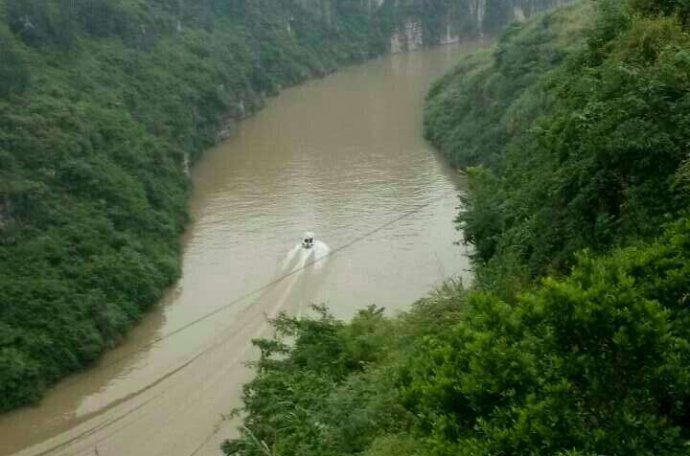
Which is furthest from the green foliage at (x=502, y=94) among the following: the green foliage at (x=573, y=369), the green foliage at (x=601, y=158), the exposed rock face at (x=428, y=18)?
the exposed rock face at (x=428, y=18)

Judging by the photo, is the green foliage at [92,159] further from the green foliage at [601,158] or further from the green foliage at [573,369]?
the green foliage at [573,369]

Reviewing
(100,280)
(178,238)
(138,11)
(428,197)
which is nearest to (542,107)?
(428,197)

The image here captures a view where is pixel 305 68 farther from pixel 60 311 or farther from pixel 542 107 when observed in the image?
pixel 60 311

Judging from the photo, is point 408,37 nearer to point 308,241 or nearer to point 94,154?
point 94,154

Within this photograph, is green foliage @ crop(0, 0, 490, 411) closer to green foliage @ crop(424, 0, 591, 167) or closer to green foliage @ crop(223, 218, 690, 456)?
green foliage @ crop(424, 0, 591, 167)

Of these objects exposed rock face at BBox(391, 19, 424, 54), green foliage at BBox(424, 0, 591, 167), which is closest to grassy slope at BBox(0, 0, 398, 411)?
green foliage at BBox(424, 0, 591, 167)
